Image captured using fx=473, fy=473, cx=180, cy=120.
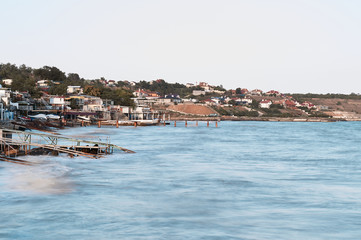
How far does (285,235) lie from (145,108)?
466ft

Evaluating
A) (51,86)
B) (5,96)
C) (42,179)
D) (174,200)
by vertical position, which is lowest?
(174,200)

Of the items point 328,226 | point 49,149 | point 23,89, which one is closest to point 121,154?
point 49,149

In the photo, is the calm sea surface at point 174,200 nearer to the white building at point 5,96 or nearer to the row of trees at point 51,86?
the white building at point 5,96

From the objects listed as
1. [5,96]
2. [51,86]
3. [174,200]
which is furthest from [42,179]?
[51,86]

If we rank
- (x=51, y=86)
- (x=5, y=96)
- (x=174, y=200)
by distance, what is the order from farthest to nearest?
(x=51, y=86)
(x=5, y=96)
(x=174, y=200)

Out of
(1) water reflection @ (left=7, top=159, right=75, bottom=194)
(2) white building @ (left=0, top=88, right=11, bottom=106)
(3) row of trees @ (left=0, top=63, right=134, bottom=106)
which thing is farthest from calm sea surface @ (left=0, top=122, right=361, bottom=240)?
(3) row of trees @ (left=0, top=63, right=134, bottom=106)

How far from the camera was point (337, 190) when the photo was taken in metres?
29.7

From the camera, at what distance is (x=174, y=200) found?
83.6 ft

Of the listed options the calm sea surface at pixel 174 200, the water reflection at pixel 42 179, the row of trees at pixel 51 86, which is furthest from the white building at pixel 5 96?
the water reflection at pixel 42 179

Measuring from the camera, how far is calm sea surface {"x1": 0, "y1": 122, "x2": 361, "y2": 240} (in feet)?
63.7

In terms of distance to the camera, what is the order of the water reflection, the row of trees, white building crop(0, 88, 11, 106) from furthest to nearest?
1. the row of trees
2. white building crop(0, 88, 11, 106)
3. the water reflection

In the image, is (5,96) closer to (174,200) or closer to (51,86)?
(51,86)

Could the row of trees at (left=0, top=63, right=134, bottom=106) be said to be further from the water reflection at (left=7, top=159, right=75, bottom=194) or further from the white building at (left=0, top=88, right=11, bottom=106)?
the water reflection at (left=7, top=159, right=75, bottom=194)

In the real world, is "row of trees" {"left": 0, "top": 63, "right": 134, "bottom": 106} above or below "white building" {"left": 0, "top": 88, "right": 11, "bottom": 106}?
above
